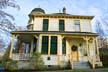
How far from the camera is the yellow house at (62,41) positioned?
63.8ft

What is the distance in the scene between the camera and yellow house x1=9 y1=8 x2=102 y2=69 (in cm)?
1944

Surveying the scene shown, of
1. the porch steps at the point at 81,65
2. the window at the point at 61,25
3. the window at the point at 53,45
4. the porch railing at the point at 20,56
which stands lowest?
the porch steps at the point at 81,65

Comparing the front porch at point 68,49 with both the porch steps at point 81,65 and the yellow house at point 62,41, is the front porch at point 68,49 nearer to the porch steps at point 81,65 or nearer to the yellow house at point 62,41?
the yellow house at point 62,41

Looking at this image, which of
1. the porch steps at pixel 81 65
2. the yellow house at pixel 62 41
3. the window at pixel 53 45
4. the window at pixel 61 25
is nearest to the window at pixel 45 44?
the yellow house at pixel 62 41

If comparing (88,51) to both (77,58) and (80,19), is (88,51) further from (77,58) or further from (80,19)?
(80,19)

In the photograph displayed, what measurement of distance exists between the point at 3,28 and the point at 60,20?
1101 cm

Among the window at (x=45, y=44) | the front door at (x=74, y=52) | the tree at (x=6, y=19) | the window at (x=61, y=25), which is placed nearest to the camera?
the tree at (x=6, y=19)

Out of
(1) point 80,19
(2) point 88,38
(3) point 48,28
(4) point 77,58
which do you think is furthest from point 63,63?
(1) point 80,19

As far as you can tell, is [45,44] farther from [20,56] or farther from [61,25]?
[61,25]

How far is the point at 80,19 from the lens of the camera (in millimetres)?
23719

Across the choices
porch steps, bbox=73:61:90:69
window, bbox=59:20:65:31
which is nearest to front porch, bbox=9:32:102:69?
porch steps, bbox=73:61:90:69

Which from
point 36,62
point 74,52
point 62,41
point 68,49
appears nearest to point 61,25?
point 62,41

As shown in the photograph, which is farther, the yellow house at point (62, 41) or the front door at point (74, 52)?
the front door at point (74, 52)

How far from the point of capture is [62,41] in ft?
70.2
